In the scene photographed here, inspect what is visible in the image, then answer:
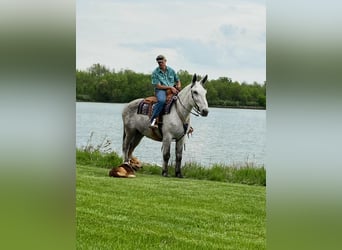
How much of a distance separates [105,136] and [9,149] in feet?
2.61

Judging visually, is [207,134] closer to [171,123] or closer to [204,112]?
[204,112]

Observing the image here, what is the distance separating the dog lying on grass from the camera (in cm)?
514

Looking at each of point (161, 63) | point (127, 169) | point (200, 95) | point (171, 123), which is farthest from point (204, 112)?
point (127, 169)

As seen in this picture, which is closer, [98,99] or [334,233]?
[334,233]

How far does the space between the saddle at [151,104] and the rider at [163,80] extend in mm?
32

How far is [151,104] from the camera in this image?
16.7 feet

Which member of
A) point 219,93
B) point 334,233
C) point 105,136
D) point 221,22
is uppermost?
point 221,22

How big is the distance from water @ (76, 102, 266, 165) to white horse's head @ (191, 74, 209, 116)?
51 millimetres

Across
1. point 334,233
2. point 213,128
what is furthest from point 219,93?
point 334,233

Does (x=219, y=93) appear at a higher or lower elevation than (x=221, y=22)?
lower

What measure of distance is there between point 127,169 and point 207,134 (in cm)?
74

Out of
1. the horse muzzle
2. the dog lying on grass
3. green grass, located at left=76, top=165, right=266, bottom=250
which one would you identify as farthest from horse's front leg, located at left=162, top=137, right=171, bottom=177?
the horse muzzle

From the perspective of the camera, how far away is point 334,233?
4594mm

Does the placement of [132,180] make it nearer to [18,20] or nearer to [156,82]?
[156,82]
